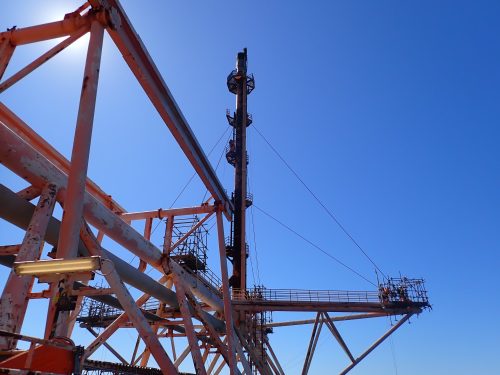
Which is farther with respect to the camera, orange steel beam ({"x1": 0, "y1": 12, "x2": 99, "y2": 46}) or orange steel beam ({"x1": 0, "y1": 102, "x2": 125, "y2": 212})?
orange steel beam ({"x1": 0, "y1": 102, "x2": 125, "y2": 212})

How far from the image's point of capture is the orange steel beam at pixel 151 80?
905 centimetres

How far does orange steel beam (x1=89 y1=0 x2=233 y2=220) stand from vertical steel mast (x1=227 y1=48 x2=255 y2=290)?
1376cm

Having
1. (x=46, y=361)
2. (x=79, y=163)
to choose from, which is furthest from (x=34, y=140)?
(x=46, y=361)

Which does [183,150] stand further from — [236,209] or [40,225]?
[236,209]

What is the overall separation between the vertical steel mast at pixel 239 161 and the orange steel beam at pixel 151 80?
45.1 ft

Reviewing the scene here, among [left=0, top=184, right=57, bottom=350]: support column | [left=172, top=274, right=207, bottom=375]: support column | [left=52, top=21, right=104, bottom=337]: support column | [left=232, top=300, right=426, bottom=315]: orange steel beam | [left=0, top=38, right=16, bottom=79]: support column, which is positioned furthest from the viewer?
[left=232, top=300, right=426, bottom=315]: orange steel beam

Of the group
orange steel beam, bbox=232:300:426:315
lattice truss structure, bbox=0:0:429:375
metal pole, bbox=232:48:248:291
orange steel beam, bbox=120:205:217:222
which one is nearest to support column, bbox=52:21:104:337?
lattice truss structure, bbox=0:0:429:375

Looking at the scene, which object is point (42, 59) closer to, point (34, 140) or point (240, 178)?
point (34, 140)

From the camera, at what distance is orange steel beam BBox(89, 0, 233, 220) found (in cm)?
905

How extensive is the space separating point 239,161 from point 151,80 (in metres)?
19.8

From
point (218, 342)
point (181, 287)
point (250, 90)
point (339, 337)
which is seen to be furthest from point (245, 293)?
point (250, 90)

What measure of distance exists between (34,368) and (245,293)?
20.5 meters

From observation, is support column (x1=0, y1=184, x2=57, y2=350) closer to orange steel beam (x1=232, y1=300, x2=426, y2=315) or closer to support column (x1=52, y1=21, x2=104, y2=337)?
support column (x1=52, y1=21, x2=104, y2=337)

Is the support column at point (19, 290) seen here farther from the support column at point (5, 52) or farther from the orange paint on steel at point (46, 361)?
the support column at point (5, 52)
